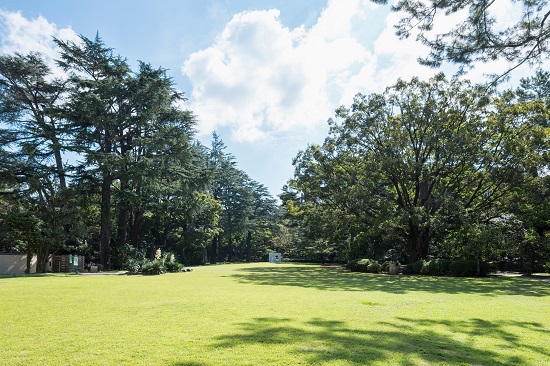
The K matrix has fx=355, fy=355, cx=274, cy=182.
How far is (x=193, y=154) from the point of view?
79.0 ft

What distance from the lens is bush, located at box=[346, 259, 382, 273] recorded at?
2112cm

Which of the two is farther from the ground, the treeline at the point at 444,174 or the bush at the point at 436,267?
the treeline at the point at 444,174

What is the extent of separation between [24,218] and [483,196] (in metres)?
24.8

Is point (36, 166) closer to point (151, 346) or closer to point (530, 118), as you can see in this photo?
point (151, 346)

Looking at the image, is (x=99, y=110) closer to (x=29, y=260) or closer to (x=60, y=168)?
(x=60, y=168)

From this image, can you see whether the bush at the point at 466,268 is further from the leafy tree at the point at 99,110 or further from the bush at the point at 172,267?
the leafy tree at the point at 99,110

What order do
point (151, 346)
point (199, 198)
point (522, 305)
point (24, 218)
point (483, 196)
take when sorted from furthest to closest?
point (199, 198) < point (483, 196) < point (24, 218) < point (522, 305) < point (151, 346)

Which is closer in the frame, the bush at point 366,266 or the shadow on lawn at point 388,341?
the shadow on lawn at point 388,341

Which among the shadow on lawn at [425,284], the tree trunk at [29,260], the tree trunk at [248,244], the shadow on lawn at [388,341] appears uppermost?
the tree trunk at [248,244]

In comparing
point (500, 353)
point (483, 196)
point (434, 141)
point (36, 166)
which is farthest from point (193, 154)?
point (500, 353)

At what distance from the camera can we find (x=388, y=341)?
13.8ft

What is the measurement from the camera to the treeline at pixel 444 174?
18.5m

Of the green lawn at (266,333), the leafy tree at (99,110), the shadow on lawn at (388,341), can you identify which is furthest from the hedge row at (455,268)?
the leafy tree at (99,110)

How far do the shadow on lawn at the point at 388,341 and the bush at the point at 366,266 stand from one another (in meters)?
16.0
